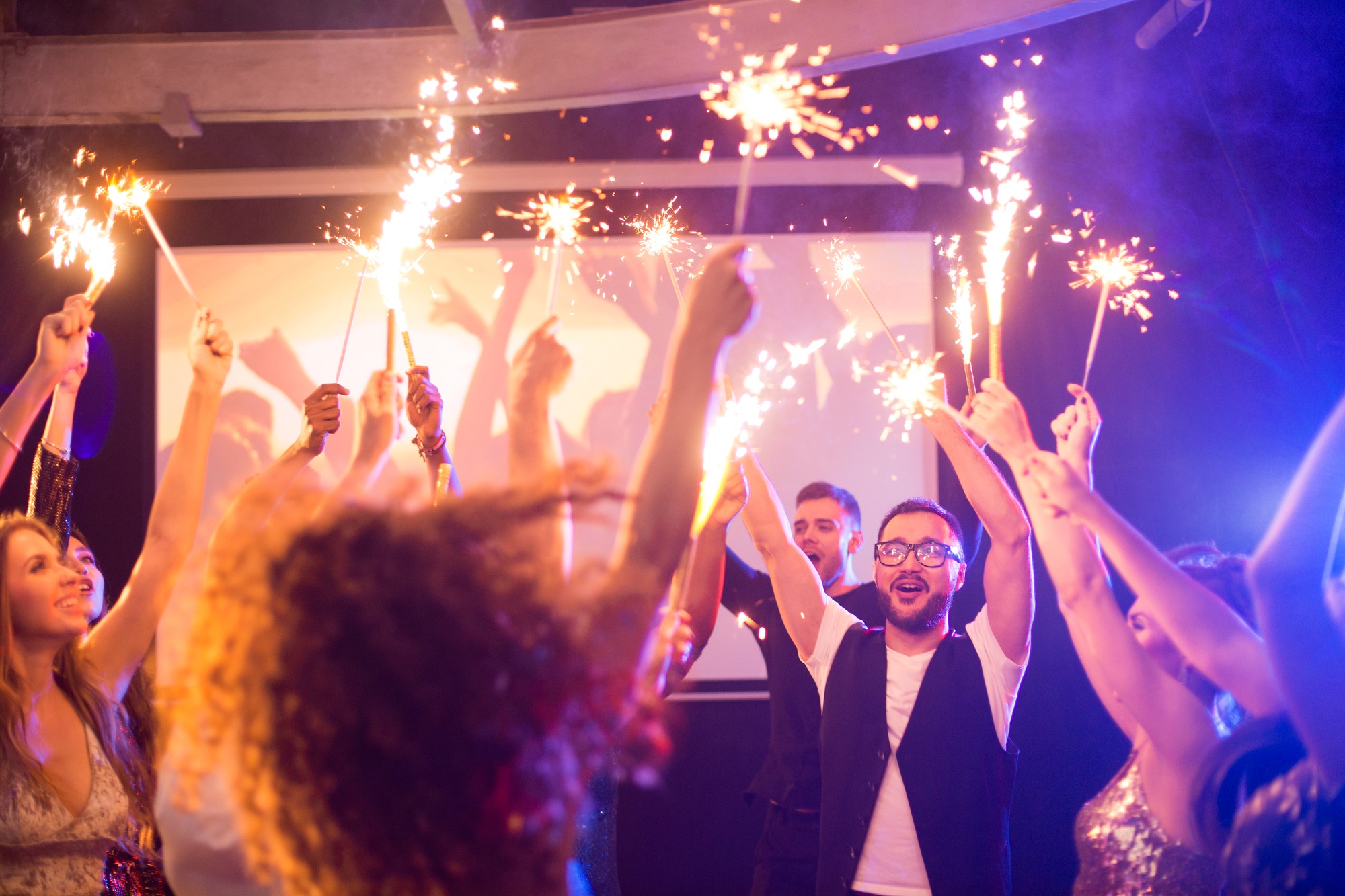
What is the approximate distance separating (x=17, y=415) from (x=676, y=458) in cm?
206

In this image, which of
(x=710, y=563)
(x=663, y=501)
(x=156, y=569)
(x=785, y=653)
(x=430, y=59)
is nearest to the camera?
(x=663, y=501)

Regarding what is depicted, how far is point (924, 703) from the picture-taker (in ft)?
7.52

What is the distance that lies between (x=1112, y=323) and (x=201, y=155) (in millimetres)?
4195

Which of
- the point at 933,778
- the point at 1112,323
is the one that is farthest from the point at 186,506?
the point at 1112,323

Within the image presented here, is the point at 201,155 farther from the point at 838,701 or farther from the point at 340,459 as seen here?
the point at 838,701

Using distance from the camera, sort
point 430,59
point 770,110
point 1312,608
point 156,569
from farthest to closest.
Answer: point 770,110 → point 430,59 → point 156,569 → point 1312,608

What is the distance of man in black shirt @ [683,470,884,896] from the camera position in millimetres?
2439

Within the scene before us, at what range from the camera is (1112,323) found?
12.9 ft

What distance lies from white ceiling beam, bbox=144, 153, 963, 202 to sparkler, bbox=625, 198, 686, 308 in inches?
4.8

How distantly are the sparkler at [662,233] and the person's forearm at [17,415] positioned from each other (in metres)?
2.34

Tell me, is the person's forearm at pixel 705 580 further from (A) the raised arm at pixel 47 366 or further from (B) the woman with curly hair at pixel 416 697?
(A) the raised arm at pixel 47 366

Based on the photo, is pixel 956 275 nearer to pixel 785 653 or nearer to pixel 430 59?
pixel 785 653

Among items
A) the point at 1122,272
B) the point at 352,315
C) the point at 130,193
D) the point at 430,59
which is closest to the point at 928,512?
the point at 1122,272

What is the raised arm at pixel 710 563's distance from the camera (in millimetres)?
2373
